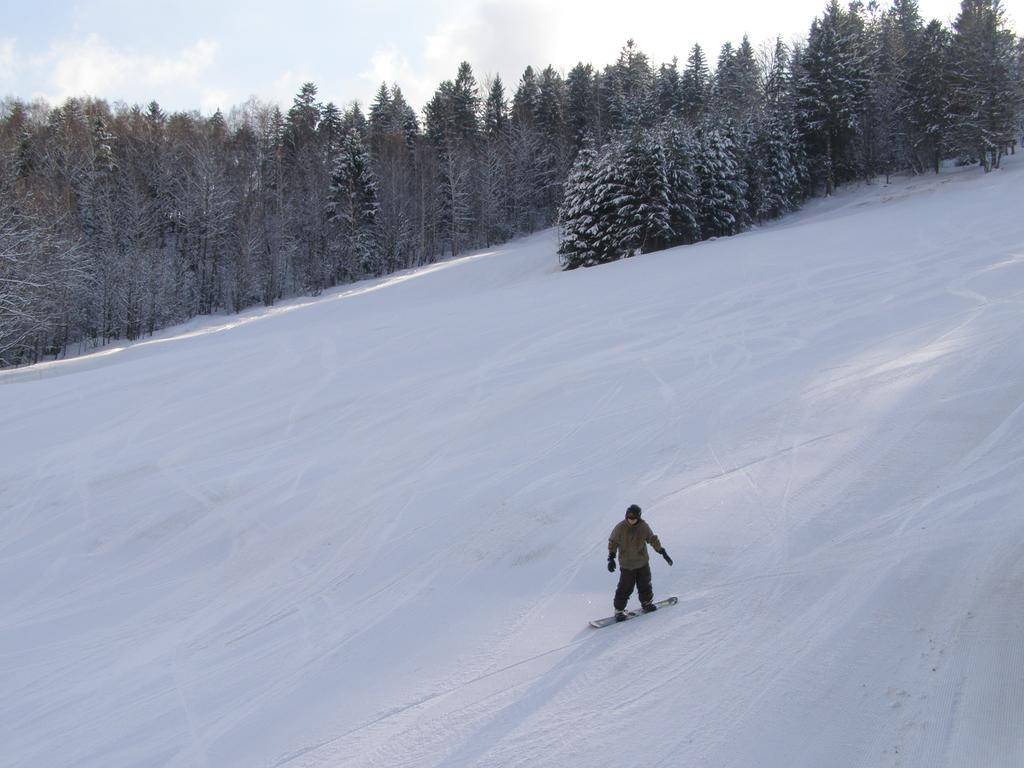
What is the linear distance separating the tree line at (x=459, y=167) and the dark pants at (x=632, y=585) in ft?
96.8

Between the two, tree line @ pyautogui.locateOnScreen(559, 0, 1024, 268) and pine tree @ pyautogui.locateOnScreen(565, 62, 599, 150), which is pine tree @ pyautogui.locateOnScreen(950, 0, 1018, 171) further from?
pine tree @ pyautogui.locateOnScreen(565, 62, 599, 150)

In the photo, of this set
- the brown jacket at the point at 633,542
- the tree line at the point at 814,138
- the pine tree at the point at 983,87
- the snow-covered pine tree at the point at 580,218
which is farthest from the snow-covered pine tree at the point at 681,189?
the brown jacket at the point at 633,542

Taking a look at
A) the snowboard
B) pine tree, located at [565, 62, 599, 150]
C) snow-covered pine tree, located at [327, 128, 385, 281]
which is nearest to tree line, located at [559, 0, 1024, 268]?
pine tree, located at [565, 62, 599, 150]

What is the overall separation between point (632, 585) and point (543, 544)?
89.1 inches

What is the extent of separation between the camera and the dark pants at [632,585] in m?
7.68

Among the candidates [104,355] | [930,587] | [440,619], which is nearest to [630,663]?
[440,619]

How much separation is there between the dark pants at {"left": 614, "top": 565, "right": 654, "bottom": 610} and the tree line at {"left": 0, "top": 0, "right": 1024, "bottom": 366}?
29.5 meters

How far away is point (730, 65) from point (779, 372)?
69.9 m

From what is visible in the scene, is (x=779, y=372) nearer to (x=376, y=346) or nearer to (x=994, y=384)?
(x=994, y=384)

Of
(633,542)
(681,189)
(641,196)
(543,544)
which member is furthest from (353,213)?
(633,542)

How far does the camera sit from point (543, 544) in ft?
32.1

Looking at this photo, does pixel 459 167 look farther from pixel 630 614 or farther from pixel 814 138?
pixel 630 614

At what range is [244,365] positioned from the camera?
2038 cm

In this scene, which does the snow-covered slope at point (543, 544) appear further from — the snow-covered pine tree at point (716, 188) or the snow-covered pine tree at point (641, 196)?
the snow-covered pine tree at point (716, 188)
